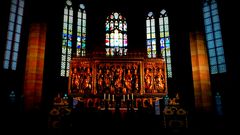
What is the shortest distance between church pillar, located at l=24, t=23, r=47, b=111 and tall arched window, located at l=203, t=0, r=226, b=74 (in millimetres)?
12240

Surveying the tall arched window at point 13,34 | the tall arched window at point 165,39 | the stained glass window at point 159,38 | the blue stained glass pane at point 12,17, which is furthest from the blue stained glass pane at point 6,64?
the tall arched window at point 165,39

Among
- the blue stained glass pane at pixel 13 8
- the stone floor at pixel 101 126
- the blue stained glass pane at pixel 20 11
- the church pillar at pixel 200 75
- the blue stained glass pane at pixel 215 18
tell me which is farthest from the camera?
the blue stained glass pane at pixel 215 18

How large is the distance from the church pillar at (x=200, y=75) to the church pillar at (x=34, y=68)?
7.86 metres

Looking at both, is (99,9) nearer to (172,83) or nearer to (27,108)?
(172,83)

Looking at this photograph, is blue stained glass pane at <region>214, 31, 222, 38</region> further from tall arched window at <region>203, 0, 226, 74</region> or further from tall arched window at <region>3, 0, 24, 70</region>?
tall arched window at <region>3, 0, 24, 70</region>

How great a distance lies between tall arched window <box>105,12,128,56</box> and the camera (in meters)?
22.4

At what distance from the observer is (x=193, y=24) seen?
1479 cm

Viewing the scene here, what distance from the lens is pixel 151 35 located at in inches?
898

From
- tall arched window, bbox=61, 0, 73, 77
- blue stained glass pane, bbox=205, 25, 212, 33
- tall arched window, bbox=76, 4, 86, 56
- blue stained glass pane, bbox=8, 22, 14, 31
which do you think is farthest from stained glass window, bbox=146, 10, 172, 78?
blue stained glass pane, bbox=8, 22, 14, 31

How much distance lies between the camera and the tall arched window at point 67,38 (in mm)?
20094

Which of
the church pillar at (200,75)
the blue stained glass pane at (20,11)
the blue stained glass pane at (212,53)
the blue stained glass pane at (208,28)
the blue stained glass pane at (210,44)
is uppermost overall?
the blue stained glass pane at (20,11)

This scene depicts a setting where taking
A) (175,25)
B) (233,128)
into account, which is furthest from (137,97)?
(175,25)

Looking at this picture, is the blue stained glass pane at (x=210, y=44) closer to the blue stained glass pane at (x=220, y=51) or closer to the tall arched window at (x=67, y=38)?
the blue stained glass pane at (x=220, y=51)

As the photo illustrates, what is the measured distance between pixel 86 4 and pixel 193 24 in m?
10.6
